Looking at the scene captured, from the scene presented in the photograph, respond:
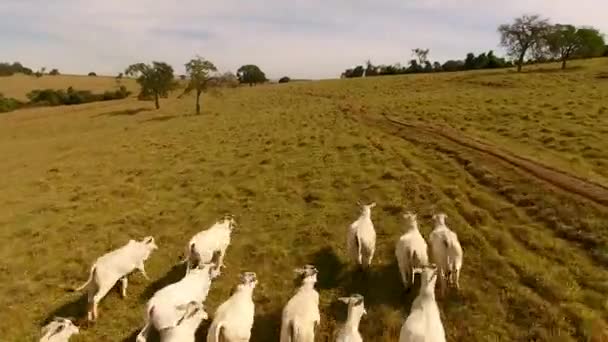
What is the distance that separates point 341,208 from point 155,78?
167ft

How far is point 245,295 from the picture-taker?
38.2 ft

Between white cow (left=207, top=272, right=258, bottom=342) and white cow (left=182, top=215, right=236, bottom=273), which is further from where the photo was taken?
white cow (left=182, top=215, right=236, bottom=273)

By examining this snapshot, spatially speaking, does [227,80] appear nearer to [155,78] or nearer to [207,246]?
[155,78]

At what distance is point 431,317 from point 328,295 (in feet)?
14.7

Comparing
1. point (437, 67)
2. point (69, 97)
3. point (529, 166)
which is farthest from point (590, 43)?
point (69, 97)

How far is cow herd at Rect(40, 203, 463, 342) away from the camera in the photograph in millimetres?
10297

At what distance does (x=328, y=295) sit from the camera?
46.6ft

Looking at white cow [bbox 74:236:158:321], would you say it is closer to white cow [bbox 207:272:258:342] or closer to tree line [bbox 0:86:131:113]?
white cow [bbox 207:272:258:342]

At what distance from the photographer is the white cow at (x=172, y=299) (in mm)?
11070

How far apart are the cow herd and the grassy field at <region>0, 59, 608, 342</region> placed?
0.80 metres

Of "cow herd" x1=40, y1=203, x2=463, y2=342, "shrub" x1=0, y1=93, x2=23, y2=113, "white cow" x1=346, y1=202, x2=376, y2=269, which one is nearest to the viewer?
"cow herd" x1=40, y1=203, x2=463, y2=342

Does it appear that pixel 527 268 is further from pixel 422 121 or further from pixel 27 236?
pixel 422 121

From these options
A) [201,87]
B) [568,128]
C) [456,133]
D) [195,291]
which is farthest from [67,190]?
[201,87]

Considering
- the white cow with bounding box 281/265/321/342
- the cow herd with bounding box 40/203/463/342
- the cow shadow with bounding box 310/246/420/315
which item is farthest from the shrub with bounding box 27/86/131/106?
the white cow with bounding box 281/265/321/342
